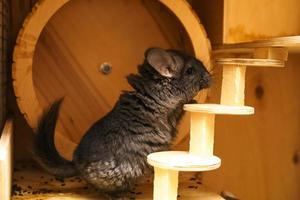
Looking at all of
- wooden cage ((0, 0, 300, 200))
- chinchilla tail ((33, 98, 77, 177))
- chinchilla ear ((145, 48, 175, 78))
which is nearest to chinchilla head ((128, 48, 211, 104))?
chinchilla ear ((145, 48, 175, 78))

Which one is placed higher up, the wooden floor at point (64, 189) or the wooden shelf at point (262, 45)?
the wooden shelf at point (262, 45)

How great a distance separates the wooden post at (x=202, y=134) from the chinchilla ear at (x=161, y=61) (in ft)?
0.50

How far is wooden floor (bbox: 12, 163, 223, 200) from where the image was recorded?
118 cm

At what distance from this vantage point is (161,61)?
1.18 meters

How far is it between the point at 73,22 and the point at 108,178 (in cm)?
51

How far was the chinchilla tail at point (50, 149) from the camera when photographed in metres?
1.22

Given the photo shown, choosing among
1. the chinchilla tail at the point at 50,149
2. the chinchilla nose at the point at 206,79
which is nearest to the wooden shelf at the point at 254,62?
the chinchilla nose at the point at 206,79

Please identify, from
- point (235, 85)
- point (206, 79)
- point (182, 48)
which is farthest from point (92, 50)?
point (235, 85)

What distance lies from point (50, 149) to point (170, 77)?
0.33m

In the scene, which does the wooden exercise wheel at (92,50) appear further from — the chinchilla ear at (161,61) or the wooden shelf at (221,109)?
the wooden shelf at (221,109)

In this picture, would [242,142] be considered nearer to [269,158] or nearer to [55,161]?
[269,158]

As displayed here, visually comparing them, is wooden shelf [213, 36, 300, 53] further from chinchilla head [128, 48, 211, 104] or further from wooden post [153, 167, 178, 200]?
wooden post [153, 167, 178, 200]

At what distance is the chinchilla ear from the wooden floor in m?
0.30

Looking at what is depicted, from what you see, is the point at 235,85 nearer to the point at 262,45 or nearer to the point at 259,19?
the point at 262,45
